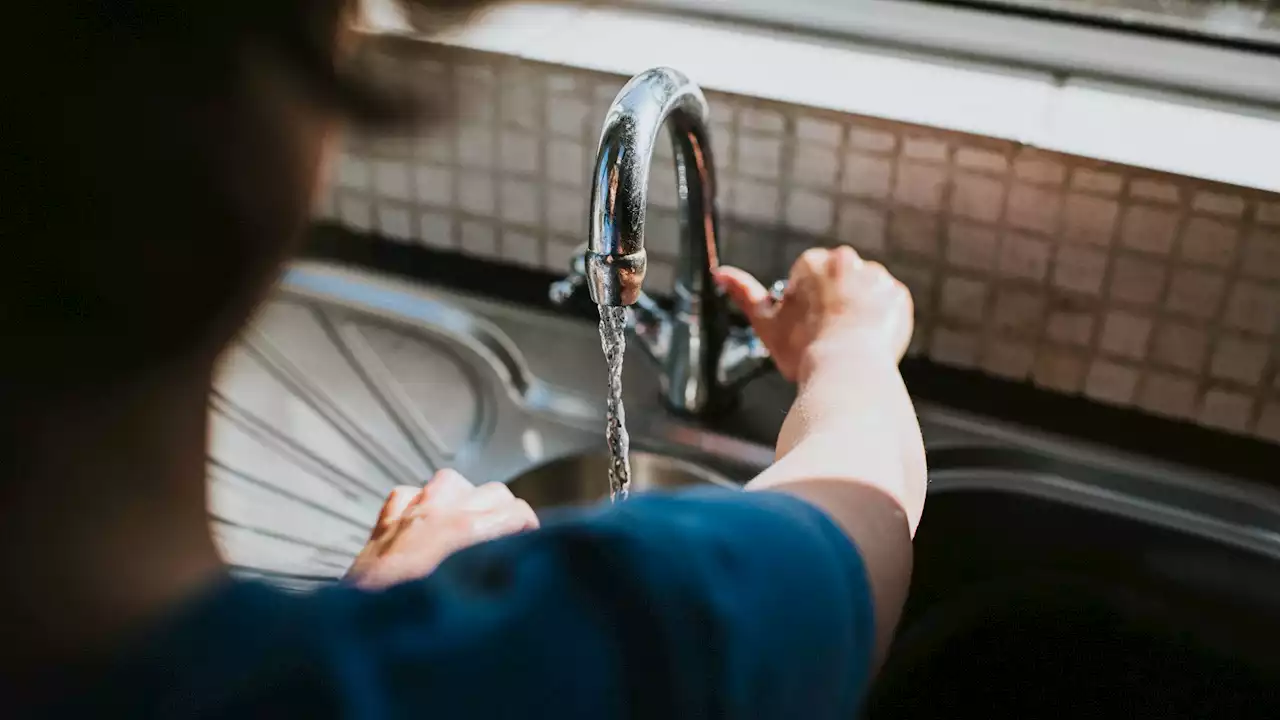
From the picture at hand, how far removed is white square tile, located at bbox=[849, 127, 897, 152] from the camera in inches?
31.9

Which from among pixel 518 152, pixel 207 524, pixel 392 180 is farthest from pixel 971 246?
pixel 207 524

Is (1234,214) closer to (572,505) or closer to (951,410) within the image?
(951,410)

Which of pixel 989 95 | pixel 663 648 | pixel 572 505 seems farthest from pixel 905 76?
pixel 663 648

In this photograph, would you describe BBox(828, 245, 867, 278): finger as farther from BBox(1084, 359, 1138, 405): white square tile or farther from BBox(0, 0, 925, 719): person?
BBox(0, 0, 925, 719): person

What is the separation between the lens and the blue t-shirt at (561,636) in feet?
1.09

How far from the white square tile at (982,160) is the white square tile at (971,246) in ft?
0.12

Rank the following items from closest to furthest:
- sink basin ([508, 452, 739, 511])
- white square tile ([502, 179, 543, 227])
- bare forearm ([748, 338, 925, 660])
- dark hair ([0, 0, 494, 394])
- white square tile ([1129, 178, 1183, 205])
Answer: dark hair ([0, 0, 494, 394]) < bare forearm ([748, 338, 925, 660]) < white square tile ([1129, 178, 1183, 205]) < sink basin ([508, 452, 739, 511]) < white square tile ([502, 179, 543, 227])

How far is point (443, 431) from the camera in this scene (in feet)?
2.99

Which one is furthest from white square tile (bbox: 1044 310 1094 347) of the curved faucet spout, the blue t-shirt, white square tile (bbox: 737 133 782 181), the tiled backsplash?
the blue t-shirt

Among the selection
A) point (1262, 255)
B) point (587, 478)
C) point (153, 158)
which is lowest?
point (587, 478)

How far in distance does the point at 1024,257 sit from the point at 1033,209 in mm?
33

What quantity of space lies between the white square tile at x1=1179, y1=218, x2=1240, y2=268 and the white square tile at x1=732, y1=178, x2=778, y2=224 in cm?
27

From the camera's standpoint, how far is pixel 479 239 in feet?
3.28

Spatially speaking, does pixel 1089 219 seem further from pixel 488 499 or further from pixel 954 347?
pixel 488 499
